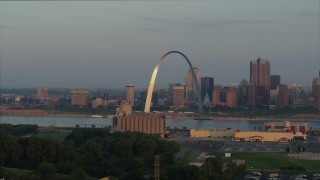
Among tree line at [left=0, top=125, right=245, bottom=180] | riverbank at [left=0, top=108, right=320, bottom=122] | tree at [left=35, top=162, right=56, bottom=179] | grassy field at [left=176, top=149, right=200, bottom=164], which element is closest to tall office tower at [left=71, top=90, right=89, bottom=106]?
riverbank at [left=0, top=108, right=320, bottom=122]

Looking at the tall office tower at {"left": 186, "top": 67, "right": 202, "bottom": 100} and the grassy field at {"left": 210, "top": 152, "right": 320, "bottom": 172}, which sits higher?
the tall office tower at {"left": 186, "top": 67, "right": 202, "bottom": 100}

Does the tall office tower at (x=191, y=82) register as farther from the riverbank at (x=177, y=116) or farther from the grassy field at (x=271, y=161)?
the grassy field at (x=271, y=161)

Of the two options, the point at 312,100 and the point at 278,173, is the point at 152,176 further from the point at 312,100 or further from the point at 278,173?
the point at 312,100

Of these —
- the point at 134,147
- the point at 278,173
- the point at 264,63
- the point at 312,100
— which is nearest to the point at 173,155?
the point at 134,147

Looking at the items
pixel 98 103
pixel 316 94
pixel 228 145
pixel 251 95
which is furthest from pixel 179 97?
pixel 228 145

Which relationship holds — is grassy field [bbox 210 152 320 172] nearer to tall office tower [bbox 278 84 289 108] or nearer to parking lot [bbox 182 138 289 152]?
parking lot [bbox 182 138 289 152]

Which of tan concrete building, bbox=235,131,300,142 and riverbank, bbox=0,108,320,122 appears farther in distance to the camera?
riverbank, bbox=0,108,320,122
